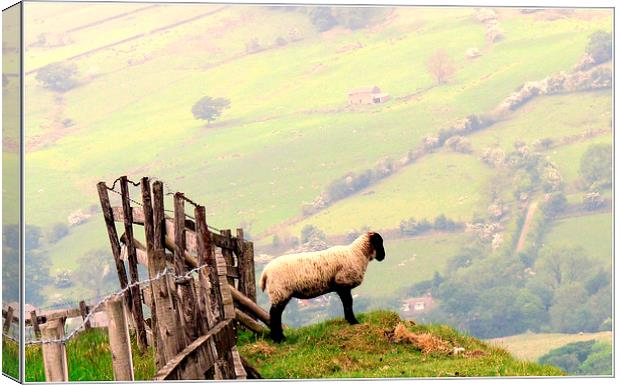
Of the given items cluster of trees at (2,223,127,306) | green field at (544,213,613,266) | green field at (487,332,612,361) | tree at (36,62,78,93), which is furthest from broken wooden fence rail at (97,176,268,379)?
tree at (36,62,78,93)

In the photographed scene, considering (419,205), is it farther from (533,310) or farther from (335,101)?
(533,310)

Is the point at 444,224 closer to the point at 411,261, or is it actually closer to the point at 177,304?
the point at 411,261

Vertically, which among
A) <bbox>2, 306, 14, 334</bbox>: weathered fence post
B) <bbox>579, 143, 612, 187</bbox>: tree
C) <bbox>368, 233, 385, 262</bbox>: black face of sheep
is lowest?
<bbox>579, 143, 612, 187</bbox>: tree

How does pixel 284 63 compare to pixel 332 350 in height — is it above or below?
above

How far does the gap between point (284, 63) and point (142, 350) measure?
67.5 feet

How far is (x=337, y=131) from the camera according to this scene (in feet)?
124

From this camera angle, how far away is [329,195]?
125 ft

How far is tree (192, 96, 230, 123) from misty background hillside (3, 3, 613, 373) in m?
0.05

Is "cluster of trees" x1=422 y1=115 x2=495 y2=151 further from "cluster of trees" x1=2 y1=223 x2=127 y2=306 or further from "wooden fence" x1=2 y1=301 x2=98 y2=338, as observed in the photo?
"wooden fence" x1=2 y1=301 x2=98 y2=338

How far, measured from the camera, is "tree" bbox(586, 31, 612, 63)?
35500 millimetres

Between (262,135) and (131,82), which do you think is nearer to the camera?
(262,135)

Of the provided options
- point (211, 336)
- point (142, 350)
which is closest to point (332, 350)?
point (142, 350)

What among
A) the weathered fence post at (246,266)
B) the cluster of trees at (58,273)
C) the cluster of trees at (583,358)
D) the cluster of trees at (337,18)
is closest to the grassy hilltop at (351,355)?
the weathered fence post at (246,266)

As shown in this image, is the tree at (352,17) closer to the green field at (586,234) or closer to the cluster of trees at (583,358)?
the green field at (586,234)
